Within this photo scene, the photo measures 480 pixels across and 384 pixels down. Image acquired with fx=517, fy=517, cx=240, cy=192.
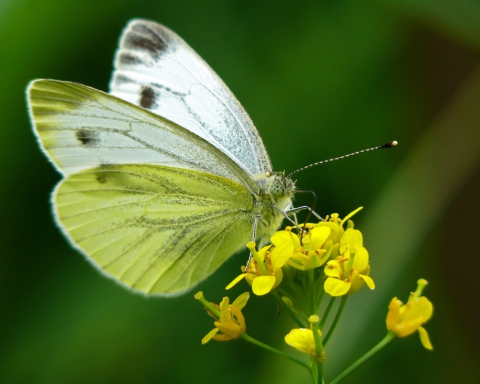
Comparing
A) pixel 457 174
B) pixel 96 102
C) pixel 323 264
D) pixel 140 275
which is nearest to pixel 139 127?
pixel 96 102

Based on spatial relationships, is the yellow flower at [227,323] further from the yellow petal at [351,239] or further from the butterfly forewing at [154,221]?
the butterfly forewing at [154,221]

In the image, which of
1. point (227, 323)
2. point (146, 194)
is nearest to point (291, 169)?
point (146, 194)

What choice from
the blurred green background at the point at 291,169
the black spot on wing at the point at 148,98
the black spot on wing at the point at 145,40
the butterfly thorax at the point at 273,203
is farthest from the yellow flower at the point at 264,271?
the black spot on wing at the point at 145,40

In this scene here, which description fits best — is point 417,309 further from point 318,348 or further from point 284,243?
point 284,243

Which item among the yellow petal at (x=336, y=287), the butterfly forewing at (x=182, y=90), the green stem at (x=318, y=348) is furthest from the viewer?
the butterfly forewing at (x=182, y=90)

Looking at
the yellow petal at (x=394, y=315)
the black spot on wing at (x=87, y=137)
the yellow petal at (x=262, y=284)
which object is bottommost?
the black spot on wing at (x=87, y=137)

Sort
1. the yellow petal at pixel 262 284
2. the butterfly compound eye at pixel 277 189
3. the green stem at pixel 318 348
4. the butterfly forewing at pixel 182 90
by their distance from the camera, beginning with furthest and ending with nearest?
the butterfly forewing at pixel 182 90 < the butterfly compound eye at pixel 277 189 < the yellow petal at pixel 262 284 < the green stem at pixel 318 348

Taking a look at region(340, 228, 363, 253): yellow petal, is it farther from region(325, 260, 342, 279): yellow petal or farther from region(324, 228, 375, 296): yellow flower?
region(325, 260, 342, 279): yellow petal
